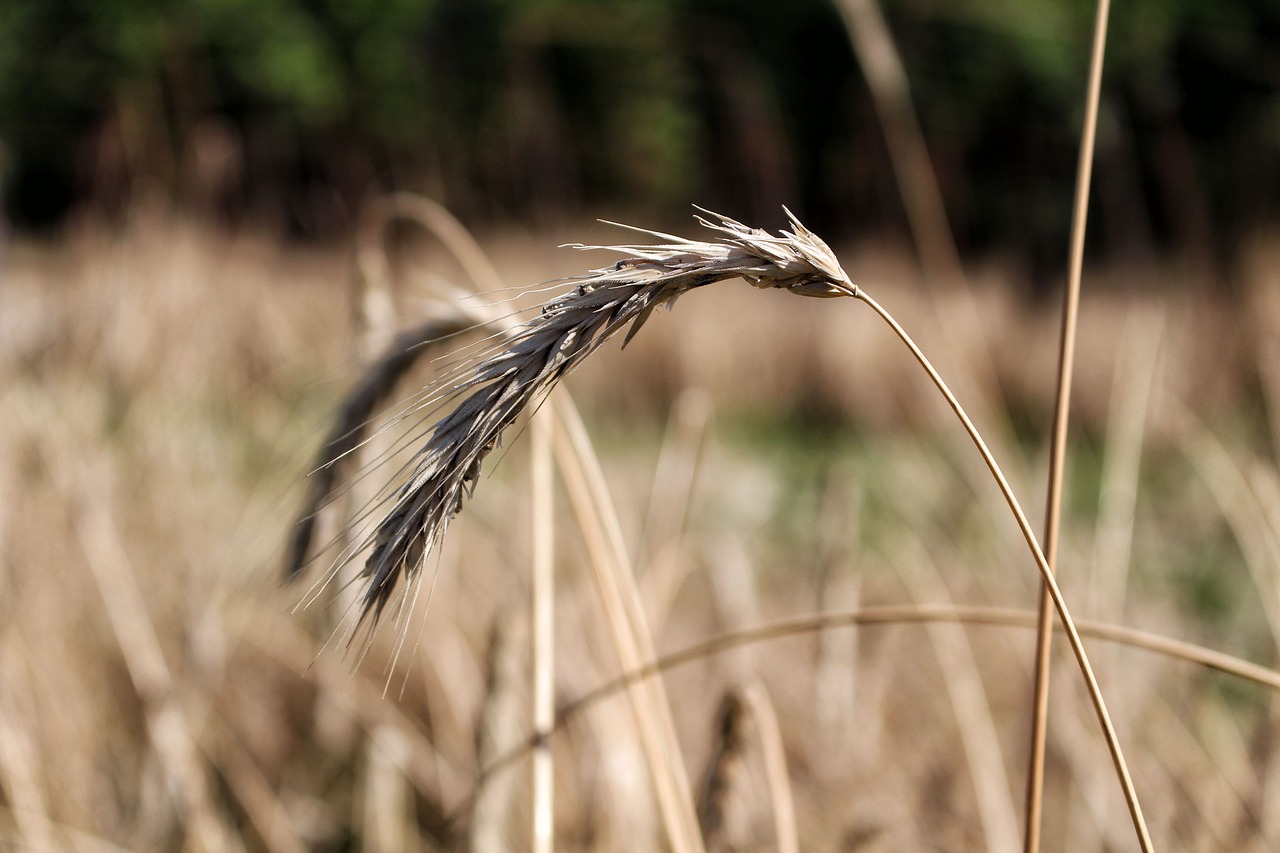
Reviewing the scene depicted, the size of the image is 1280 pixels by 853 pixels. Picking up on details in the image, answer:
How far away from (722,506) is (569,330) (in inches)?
90.1

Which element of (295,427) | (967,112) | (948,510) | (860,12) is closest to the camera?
(860,12)

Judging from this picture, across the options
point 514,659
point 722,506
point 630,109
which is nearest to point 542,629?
point 514,659

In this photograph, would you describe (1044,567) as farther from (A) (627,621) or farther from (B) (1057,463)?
(A) (627,621)

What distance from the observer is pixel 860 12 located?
709 millimetres

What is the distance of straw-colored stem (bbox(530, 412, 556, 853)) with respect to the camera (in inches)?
16.6

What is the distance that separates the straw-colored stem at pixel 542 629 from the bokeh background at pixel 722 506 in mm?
73

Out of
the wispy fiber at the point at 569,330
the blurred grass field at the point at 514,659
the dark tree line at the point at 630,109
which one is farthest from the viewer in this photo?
the dark tree line at the point at 630,109

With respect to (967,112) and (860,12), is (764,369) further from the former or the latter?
(967,112)

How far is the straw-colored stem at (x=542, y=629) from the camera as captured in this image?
0.42 metres

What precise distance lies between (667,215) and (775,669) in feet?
19.4

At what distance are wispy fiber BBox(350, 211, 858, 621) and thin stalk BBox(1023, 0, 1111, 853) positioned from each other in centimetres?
10

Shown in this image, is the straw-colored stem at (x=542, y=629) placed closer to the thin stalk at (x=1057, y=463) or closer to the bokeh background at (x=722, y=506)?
the bokeh background at (x=722, y=506)

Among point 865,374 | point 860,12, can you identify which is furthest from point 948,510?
point 865,374

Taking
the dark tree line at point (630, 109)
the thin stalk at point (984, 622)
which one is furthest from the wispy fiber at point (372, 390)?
the dark tree line at point (630, 109)
